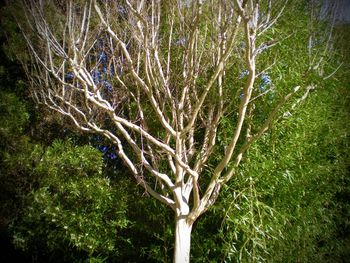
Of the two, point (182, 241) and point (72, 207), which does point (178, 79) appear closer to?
point (182, 241)

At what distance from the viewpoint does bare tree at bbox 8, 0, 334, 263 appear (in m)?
3.02

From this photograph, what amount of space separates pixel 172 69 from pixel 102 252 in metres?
2.42

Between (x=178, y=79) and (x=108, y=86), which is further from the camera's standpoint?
(x=108, y=86)

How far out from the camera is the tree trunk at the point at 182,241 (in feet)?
10.2

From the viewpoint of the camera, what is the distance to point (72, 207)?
3.68 m

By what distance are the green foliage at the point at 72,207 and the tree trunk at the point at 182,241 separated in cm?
86


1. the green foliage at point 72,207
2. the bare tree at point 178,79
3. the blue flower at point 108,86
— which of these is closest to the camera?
the bare tree at point 178,79

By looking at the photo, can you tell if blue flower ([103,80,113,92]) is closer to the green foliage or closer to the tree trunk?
the green foliage

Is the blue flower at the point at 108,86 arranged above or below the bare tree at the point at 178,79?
above

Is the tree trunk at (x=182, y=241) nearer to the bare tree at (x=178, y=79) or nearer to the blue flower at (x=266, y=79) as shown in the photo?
the bare tree at (x=178, y=79)

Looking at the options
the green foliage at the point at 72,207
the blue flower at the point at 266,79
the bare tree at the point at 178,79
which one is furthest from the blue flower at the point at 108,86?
the blue flower at the point at 266,79

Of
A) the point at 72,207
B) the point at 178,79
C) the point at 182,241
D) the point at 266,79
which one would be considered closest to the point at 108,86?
the point at 178,79

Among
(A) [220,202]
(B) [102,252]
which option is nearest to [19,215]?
(B) [102,252]

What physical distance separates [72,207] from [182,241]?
1.40 metres
